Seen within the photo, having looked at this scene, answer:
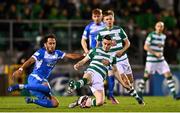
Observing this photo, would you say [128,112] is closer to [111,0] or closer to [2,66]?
[2,66]

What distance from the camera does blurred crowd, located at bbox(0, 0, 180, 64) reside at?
28.1m

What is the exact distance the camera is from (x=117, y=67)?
1931 cm

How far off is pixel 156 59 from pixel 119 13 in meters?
7.48

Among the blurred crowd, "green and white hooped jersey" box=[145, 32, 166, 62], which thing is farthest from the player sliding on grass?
the blurred crowd

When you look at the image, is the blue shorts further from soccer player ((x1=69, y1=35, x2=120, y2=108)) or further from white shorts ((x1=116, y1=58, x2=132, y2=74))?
white shorts ((x1=116, y1=58, x2=132, y2=74))

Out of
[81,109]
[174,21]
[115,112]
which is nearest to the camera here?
[115,112]

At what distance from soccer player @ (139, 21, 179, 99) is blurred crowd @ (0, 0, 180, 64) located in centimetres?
542

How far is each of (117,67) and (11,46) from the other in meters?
9.08

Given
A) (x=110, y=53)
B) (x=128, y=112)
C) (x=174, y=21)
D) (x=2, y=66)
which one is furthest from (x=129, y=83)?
(x=174, y=21)

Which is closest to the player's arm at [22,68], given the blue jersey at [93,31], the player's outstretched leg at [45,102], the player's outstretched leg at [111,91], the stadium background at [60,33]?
the player's outstretched leg at [45,102]

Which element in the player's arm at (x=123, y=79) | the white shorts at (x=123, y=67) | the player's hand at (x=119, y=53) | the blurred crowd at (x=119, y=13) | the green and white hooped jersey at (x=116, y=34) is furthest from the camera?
the blurred crowd at (x=119, y=13)

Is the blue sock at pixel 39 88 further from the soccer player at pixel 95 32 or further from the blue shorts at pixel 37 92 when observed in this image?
the soccer player at pixel 95 32

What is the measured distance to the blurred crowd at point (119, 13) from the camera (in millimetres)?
28078

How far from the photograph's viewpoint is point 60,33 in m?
28.0
